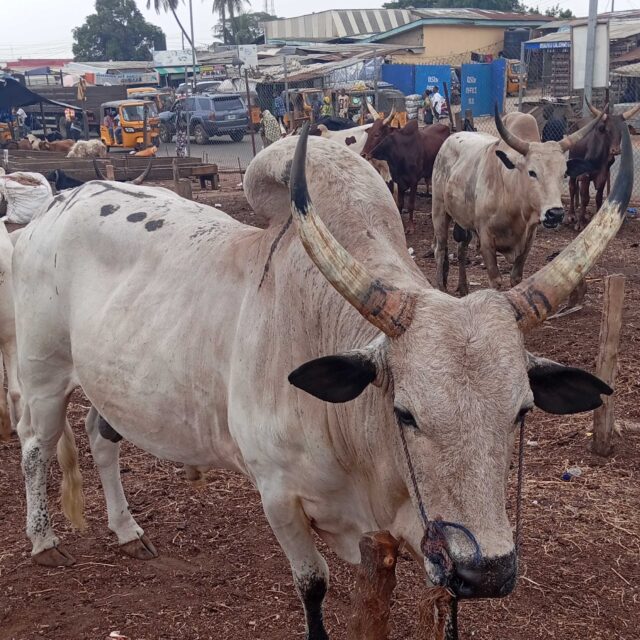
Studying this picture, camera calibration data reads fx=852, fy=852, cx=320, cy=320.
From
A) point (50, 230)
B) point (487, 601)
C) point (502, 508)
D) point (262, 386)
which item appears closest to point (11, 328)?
point (50, 230)

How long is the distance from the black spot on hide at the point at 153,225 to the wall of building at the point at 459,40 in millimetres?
36479

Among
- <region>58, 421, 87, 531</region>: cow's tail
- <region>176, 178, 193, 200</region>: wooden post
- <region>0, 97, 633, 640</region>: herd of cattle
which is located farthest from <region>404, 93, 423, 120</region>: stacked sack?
<region>58, 421, 87, 531</region>: cow's tail

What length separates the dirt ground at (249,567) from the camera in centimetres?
370

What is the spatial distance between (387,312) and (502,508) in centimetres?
62

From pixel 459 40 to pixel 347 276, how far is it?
40.6 m

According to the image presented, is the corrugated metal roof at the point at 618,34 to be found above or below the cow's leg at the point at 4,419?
above

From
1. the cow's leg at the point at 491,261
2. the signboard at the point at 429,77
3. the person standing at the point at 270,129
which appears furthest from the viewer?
the signboard at the point at 429,77

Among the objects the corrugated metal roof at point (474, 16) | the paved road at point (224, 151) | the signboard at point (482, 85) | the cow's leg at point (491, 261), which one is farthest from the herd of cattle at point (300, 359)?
the corrugated metal roof at point (474, 16)

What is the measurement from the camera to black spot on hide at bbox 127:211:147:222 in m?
3.88

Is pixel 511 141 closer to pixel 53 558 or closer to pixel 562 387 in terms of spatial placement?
pixel 53 558

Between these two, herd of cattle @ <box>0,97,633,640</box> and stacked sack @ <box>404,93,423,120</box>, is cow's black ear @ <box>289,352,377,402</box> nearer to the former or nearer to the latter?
herd of cattle @ <box>0,97,633,640</box>

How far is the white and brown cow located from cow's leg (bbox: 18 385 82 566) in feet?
17.0

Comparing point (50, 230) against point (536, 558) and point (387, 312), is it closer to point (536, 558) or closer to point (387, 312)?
point (387, 312)

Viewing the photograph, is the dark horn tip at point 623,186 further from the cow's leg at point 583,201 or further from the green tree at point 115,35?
the green tree at point 115,35
